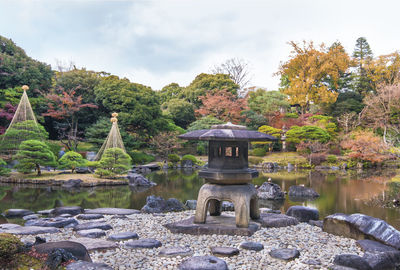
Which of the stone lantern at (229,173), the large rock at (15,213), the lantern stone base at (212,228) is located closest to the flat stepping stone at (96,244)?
the lantern stone base at (212,228)

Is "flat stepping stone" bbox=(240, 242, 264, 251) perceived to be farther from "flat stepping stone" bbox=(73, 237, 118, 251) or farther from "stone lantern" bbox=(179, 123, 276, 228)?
"flat stepping stone" bbox=(73, 237, 118, 251)

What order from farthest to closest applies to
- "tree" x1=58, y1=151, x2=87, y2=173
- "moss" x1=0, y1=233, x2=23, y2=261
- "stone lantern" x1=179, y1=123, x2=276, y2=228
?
1. "tree" x1=58, y1=151, x2=87, y2=173
2. "stone lantern" x1=179, y1=123, x2=276, y2=228
3. "moss" x1=0, y1=233, x2=23, y2=261

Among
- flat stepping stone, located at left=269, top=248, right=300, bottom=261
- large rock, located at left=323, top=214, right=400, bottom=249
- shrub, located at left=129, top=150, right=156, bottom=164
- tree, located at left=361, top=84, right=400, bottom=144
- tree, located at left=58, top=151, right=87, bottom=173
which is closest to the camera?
flat stepping stone, located at left=269, top=248, right=300, bottom=261

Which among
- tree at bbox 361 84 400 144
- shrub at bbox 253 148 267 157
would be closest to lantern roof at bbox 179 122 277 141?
tree at bbox 361 84 400 144

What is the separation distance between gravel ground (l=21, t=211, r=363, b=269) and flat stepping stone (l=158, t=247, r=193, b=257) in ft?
0.25

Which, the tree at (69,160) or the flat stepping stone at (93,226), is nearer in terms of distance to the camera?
the flat stepping stone at (93,226)

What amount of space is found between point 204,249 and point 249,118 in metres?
22.5

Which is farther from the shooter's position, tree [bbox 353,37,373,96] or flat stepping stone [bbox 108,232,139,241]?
tree [bbox 353,37,373,96]

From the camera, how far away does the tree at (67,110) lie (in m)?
20.0

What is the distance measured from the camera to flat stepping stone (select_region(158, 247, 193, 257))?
4219 mm

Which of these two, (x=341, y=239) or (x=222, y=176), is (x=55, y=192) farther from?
(x=341, y=239)

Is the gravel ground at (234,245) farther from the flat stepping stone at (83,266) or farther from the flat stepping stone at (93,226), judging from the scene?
the flat stepping stone at (83,266)

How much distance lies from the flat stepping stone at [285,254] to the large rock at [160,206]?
404 centimetres

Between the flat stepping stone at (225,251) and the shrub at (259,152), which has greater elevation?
the shrub at (259,152)
